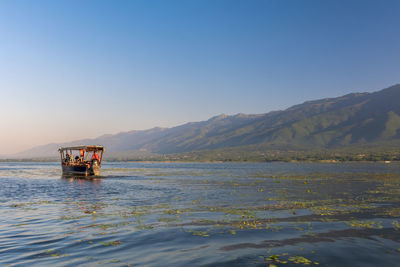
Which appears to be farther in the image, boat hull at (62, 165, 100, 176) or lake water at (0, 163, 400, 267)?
boat hull at (62, 165, 100, 176)

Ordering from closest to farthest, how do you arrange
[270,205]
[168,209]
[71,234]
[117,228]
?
[71,234], [117,228], [168,209], [270,205]

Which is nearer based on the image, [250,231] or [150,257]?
[150,257]

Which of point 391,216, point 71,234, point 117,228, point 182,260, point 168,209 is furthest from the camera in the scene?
point 168,209

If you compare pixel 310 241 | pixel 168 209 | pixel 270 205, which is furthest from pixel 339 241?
pixel 168 209

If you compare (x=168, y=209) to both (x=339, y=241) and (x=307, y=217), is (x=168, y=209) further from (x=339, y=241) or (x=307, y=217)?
(x=339, y=241)

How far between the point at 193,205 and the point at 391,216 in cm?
1598

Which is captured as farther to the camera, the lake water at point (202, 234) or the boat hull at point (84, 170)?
the boat hull at point (84, 170)

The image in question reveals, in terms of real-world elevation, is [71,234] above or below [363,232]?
above

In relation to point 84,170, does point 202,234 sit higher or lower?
lower

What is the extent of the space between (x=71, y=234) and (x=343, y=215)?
1915 centimetres

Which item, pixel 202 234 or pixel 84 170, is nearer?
pixel 202 234

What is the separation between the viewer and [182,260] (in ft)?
43.5

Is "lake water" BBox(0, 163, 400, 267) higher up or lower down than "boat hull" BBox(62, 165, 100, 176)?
lower down

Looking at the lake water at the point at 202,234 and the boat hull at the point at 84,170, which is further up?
the boat hull at the point at 84,170
